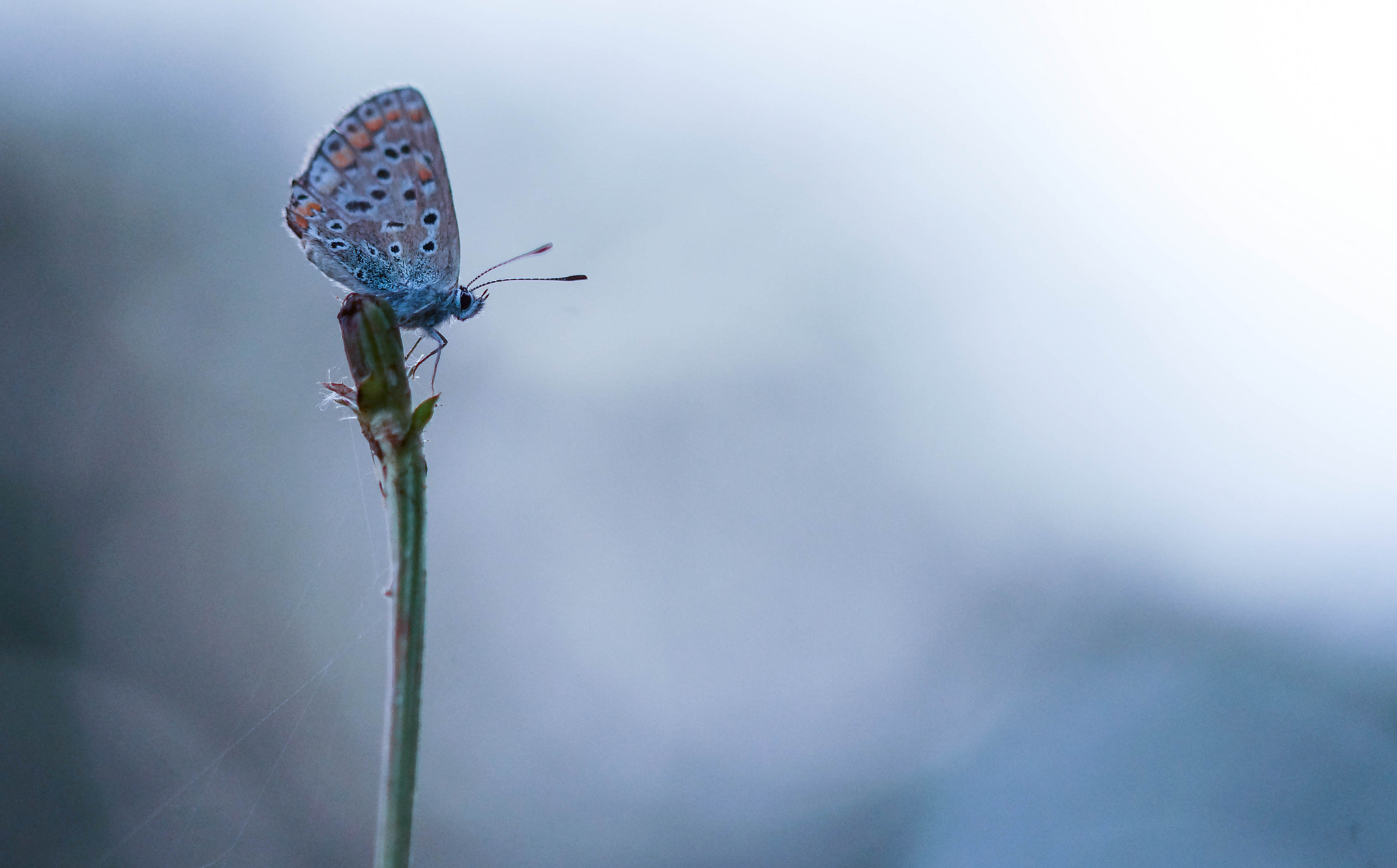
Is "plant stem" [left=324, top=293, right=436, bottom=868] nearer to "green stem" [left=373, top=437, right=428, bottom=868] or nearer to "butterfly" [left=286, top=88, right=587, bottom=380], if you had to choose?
"green stem" [left=373, top=437, right=428, bottom=868]

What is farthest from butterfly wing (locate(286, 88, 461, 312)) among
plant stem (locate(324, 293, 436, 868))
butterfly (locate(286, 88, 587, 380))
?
plant stem (locate(324, 293, 436, 868))

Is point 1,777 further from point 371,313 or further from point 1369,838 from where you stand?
point 1369,838

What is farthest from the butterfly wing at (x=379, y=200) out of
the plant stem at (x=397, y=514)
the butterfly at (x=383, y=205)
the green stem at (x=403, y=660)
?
the green stem at (x=403, y=660)

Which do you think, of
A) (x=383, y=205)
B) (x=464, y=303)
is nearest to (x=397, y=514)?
(x=383, y=205)

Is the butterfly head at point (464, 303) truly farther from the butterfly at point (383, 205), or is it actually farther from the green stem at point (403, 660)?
the green stem at point (403, 660)

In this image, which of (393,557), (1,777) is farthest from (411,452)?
(1,777)

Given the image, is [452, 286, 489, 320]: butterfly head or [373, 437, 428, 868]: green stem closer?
[373, 437, 428, 868]: green stem

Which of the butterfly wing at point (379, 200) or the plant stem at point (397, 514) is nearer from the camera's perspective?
the plant stem at point (397, 514)
